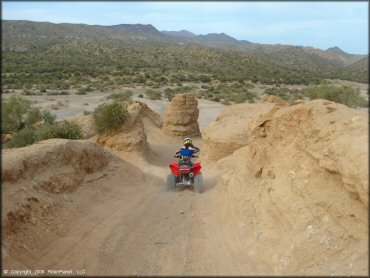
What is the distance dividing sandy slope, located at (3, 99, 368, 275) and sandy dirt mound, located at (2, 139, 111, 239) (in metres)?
0.20

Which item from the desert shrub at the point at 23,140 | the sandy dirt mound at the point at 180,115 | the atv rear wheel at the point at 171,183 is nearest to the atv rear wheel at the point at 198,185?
the atv rear wheel at the point at 171,183

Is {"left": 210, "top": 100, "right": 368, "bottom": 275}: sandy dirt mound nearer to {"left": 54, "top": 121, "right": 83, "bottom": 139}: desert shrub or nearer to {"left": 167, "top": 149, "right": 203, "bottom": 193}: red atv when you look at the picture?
{"left": 167, "top": 149, "right": 203, "bottom": 193}: red atv

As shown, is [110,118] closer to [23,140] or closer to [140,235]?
[23,140]

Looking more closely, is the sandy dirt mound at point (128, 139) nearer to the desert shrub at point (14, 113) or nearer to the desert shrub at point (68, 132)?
the desert shrub at point (68, 132)

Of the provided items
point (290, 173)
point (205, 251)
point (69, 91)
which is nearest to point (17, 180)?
point (205, 251)

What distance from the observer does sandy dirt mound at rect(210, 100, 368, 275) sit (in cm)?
567

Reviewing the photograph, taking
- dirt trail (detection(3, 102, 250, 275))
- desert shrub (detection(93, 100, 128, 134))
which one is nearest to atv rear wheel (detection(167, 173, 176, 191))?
dirt trail (detection(3, 102, 250, 275))

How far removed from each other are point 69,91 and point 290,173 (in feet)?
131

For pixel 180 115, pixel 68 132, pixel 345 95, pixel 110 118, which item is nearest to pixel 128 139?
pixel 110 118

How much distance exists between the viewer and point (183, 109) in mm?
21781

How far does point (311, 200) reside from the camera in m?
6.55

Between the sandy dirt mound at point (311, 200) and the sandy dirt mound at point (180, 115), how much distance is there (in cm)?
1236

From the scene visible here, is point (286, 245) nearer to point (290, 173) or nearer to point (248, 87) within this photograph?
point (290, 173)

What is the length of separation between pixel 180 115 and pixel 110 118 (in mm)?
5765
